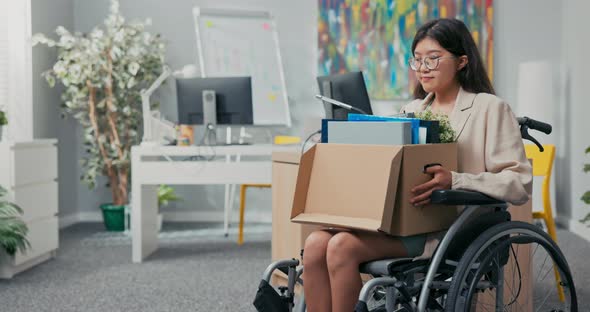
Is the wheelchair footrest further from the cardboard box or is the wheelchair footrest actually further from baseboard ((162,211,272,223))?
baseboard ((162,211,272,223))

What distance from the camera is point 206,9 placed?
576 cm

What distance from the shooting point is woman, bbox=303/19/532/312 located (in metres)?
1.79

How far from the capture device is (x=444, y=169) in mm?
1798

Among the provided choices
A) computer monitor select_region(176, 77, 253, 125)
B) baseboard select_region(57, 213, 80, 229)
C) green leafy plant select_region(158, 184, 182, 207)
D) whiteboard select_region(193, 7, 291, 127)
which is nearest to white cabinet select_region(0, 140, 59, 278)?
computer monitor select_region(176, 77, 253, 125)

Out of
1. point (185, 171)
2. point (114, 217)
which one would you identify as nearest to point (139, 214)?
point (185, 171)

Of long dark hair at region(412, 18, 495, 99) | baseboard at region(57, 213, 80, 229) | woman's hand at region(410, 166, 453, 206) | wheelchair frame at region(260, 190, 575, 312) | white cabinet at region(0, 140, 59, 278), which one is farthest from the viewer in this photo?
baseboard at region(57, 213, 80, 229)

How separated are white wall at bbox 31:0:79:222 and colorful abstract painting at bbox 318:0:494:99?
6.50 feet

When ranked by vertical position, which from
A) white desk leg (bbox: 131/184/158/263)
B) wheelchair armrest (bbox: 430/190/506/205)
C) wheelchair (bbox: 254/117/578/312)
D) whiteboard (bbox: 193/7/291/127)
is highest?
whiteboard (bbox: 193/7/291/127)

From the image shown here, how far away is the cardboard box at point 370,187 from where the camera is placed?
1742mm

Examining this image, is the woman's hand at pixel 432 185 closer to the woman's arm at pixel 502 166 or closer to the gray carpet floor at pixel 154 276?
the woman's arm at pixel 502 166

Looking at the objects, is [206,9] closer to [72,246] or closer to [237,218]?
[237,218]

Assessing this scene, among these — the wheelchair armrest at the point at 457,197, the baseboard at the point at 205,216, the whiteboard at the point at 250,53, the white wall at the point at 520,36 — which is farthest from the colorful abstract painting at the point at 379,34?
the wheelchair armrest at the point at 457,197

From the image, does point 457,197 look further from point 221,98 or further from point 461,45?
point 221,98

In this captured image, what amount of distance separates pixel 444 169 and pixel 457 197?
84 millimetres
